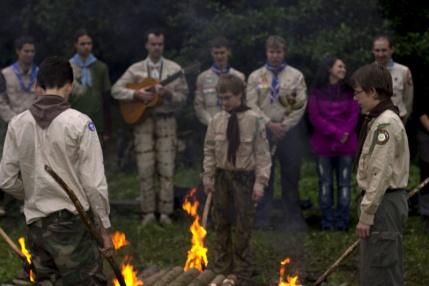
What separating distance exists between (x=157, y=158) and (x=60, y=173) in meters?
5.09

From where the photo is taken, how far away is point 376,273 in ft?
20.2

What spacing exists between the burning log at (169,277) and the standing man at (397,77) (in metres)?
3.81

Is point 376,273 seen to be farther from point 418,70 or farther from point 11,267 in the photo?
point 418,70

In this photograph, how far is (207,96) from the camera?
10438 mm

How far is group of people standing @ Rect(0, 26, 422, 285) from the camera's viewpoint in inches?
225

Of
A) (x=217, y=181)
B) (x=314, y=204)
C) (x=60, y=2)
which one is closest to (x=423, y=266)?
(x=217, y=181)

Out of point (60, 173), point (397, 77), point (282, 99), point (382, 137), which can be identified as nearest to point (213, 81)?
point (282, 99)

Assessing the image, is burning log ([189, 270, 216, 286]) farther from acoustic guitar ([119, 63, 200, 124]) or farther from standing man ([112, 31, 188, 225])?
acoustic guitar ([119, 63, 200, 124])

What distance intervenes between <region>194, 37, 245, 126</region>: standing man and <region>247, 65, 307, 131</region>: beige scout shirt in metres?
0.32

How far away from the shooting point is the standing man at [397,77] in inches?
391

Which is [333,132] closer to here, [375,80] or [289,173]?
[289,173]

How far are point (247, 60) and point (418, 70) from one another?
2667 mm

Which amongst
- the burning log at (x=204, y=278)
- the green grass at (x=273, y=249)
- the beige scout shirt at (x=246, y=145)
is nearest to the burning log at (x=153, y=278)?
the burning log at (x=204, y=278)

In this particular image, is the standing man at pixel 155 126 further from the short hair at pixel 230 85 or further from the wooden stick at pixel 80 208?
the wooden stick at pixel 80 208
